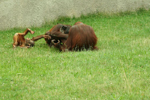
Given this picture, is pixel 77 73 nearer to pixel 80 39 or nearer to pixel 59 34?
pixel 80 39

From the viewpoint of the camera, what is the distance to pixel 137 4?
10.0m

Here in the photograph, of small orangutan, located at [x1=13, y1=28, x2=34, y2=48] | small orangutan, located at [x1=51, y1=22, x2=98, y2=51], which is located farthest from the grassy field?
small orangutan, located at [x1=51, y1=22, x2=98, y2=51]

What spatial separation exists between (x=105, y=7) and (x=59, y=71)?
5.68 m

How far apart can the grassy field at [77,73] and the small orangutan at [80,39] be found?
0.40 m

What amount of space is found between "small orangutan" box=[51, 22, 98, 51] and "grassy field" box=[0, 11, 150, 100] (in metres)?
0.40

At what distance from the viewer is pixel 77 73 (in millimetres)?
4605

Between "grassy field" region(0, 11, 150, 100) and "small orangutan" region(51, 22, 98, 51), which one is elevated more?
"small orangutan" region(51, 22, 98, 51)

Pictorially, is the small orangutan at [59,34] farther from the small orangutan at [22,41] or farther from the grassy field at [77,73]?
the small orangutan at [22,41]

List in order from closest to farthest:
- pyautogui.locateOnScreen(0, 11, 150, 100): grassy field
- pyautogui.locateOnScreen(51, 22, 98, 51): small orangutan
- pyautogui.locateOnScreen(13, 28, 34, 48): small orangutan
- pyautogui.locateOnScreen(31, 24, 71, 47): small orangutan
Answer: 1. pyautogui.locateOnScreen(0, 11, 150, 100): grassy field
2. pyautogui.locateOnScreen(51, 22, 98, 51): small orangutan
3. pyautogui.locateOnScreen(31, 24, 71, 47): small orangutan
4. pyautogui.locateOnScreen(13, 28, 34, 48): small orangutan

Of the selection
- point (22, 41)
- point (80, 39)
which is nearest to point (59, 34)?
point (80, 39)

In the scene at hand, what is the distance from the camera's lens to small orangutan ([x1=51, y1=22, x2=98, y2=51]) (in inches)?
247

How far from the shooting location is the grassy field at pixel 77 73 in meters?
3.82

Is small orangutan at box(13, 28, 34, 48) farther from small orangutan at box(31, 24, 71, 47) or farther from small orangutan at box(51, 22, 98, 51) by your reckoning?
small orangutan at box(51, 22, 98, 51)

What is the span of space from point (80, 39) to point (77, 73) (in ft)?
5.78
